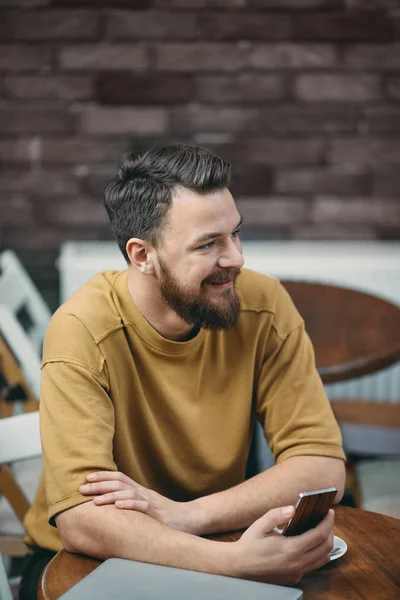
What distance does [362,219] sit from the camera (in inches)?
137

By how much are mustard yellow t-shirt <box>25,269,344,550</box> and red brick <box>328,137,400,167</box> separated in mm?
2000

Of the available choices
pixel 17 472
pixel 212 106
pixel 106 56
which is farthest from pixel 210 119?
pixel 17 472

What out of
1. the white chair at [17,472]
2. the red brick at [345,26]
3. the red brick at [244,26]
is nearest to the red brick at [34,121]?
the red brick at [244,26]

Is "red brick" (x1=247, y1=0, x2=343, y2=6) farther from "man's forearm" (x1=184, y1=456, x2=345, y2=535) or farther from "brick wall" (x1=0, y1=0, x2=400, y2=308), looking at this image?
"man's forearm" (x1=184, y1=456, x2=345, y2=535)

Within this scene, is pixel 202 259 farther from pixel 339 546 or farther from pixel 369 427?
pixel 369 427

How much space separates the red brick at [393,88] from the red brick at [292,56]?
0.81 ft

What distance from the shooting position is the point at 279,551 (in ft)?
3.74

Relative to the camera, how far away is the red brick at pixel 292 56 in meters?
3.35

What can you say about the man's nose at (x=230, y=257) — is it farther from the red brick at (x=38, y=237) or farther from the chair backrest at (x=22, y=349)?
the red brick at (x=38, y=237)

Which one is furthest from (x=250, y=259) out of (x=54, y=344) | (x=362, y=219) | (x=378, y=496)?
(x=54, y=344)

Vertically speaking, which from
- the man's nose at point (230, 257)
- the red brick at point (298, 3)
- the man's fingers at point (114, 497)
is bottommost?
the man's fingers at point (114, 497)

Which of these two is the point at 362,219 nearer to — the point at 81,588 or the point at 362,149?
the point at 362,149

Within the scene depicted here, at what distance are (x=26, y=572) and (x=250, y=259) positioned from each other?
6.71 feet

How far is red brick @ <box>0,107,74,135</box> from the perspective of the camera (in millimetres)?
3426
